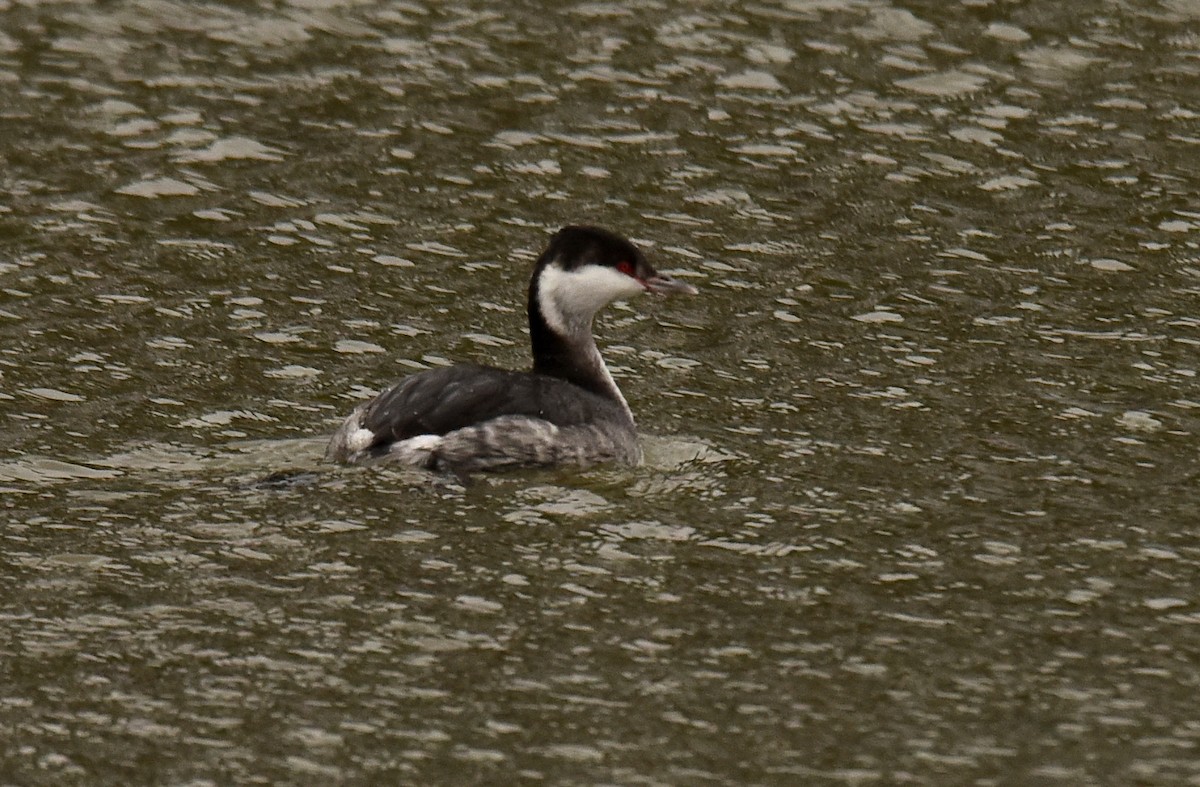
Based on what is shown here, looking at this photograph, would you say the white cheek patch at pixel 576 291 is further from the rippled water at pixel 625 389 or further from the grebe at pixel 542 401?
the rippled water at pixel 625 389

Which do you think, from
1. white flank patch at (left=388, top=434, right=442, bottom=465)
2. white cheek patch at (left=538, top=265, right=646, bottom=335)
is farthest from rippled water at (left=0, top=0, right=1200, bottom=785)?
white cheek patch at (left=538, top=265, right=646, bottom=335)

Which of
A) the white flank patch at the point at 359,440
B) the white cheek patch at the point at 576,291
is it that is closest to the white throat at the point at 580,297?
the white cheek patch at the point at 576,291

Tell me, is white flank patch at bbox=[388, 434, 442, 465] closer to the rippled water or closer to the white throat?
the rippled water

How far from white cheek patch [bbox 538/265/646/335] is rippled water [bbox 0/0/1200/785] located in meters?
0.79

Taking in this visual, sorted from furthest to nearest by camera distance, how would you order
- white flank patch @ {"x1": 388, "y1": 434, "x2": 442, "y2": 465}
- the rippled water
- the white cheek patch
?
the white cheek patch
white flank patch @ {"x1": 388, "y1": 434, "x2": 442, "y2": 465}
the rippled water

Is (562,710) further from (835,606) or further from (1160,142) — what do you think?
(1160,142)

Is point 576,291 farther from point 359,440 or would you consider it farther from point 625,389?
point 359,440

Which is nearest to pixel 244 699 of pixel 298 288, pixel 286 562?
pixel 286 562

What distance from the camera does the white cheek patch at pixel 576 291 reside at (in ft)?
43.8

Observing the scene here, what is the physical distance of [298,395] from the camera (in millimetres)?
13773

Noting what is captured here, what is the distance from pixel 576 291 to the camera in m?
Result: 13.4

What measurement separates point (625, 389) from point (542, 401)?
1.64 m

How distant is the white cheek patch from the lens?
13.4 metres

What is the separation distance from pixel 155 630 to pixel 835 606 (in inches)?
117
